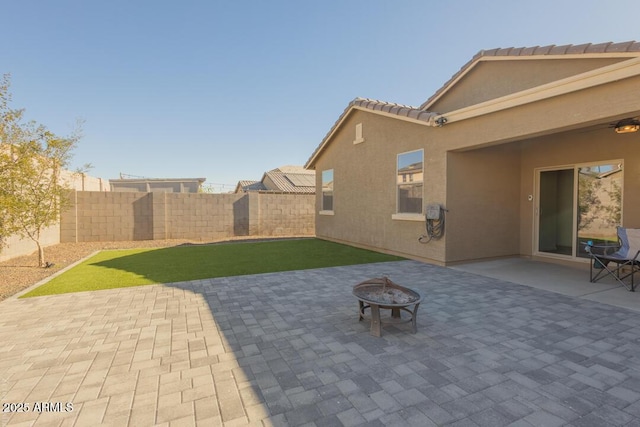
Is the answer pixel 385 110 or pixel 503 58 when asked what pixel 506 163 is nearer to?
pixel 503 58

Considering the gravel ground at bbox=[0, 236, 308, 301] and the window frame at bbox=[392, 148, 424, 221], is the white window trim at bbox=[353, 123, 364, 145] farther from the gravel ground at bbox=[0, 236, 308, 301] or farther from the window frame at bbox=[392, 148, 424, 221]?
the gravel ground at bbox=[0, 236, 308, 301]

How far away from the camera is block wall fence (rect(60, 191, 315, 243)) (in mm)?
12359

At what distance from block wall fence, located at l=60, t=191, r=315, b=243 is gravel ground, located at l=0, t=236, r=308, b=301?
1.76 feet

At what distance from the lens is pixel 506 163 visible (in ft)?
28.0

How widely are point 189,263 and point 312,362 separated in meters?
6.30

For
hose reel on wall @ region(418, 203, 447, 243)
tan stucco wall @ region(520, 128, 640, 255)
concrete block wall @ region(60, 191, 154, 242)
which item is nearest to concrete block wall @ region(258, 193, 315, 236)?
concrete block wall @ region(60, 191, 154, 242)

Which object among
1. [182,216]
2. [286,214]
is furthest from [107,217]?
[286,214]

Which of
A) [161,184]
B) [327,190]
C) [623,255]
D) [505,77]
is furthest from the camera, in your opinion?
[161,184]

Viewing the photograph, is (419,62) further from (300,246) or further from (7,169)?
(7,169)

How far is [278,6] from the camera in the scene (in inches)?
400

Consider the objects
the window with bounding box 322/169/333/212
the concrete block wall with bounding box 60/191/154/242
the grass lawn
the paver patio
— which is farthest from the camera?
the window with bounding box 322/169/333/212

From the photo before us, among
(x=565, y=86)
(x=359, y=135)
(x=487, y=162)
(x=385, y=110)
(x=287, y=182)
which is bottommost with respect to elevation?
(x=487, y=162)

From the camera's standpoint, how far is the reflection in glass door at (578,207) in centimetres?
718

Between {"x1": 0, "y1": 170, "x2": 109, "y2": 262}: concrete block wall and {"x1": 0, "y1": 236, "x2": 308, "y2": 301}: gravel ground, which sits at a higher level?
{"x1": 0, "y1": 170, "x2": 109, "y2": 262}: concrete block wall
